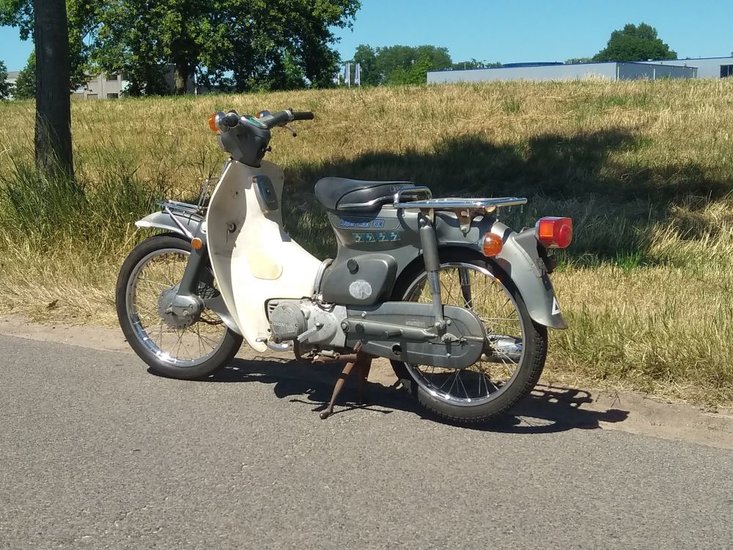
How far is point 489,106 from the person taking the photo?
1614 centimetres

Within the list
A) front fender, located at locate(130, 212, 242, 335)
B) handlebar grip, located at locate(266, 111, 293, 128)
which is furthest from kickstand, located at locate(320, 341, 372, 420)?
handlebar grip, located at locate(266, 111, 293, 128)

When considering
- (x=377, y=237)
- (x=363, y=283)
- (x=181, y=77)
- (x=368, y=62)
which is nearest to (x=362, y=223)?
(x=377, y=237)

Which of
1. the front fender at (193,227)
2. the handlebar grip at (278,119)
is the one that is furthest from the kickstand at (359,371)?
the handlebar grip at (278,119)

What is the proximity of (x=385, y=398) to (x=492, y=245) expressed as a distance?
1211 mm

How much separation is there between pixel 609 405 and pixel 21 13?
61.0 m

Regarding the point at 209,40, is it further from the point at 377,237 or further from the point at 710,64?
the point at 710,64

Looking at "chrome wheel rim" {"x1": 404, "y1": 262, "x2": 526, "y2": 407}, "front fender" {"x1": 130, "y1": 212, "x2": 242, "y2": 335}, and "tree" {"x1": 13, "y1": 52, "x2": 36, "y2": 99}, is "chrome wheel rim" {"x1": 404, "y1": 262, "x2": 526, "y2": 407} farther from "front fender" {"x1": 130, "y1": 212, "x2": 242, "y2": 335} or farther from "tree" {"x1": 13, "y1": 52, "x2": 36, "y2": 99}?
"tree" {"x1": 13, "y1": 52, "x2": 36, "y2": 99}

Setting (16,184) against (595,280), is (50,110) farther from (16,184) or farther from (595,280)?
(595,280)

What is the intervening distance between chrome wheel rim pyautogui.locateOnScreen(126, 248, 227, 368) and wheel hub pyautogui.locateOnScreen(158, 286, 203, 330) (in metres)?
0.02

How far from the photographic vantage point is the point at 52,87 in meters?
8.94

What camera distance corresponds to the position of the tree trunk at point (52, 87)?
8.74 meters

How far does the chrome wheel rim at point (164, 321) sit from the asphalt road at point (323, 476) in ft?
1.30

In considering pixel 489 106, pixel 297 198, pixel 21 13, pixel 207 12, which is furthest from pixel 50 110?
pixel 21 13

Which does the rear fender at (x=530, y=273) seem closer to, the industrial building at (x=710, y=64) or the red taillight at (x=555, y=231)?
the red taillight at (x=555, y=231)
